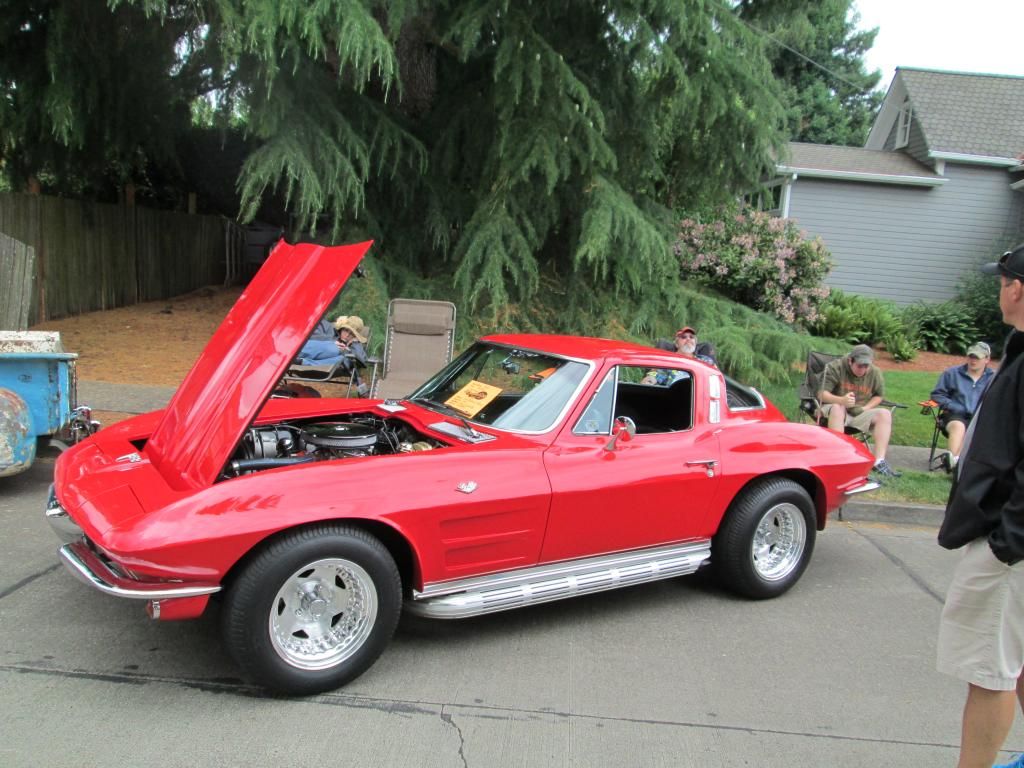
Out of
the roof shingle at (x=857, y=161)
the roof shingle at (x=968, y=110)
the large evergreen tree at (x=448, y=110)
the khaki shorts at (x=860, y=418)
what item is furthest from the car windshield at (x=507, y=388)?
the roof shingle at (x=968, y=110)

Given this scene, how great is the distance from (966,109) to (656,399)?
18156 millimetres

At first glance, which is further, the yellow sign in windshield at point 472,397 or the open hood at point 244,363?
the yellow sign in windshield at point 472,397

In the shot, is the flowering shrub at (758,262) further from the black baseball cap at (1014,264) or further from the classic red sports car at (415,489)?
the black baseball cap at (1014,264)

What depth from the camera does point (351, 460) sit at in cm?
338

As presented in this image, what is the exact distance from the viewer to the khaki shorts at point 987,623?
7.88 feet

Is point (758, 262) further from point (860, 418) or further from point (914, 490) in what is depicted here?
point (914, 490)

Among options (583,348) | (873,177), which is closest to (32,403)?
(583,348)

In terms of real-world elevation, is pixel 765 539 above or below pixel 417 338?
below

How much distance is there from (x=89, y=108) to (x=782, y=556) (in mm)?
9334

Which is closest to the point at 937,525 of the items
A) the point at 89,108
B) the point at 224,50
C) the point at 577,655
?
the point at 577,655

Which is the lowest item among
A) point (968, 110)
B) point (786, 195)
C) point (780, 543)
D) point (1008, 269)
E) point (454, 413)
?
point (780, 543)

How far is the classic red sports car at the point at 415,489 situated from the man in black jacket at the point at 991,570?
5.32ft

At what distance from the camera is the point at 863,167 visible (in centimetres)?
1739

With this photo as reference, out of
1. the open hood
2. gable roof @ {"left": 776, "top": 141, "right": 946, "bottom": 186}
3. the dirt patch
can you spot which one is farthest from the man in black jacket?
gable roof @ {"left": 776, "top": 141, "right": 946, "bottom": 186}
